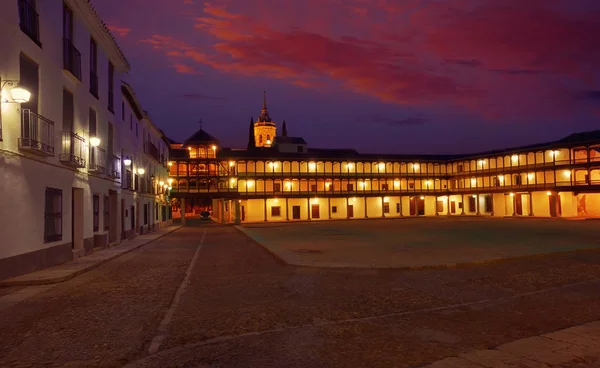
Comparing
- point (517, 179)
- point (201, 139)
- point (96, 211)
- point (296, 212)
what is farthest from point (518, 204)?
point (96, 211)

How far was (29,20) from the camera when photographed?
13.8 m

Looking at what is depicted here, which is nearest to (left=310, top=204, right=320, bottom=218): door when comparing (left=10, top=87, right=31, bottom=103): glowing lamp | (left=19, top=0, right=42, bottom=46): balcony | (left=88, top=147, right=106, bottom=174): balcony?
(left=88, top=147, right=106, bottom=174): balcony

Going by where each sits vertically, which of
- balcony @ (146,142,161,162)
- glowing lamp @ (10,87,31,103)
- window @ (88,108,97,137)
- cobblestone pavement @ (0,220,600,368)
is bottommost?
cobblestone pavement @ (0,220,600,368)

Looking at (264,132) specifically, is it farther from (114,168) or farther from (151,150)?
(114,168)

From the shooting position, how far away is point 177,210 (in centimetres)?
10188

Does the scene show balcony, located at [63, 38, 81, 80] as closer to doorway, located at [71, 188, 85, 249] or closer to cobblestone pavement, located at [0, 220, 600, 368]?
doorway, located at [71, 188, 85, 249]

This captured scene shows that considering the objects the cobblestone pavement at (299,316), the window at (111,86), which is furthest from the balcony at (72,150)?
the window at (111,86)

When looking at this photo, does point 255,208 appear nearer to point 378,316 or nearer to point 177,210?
point 177,210

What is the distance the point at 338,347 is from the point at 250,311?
2.69 meters

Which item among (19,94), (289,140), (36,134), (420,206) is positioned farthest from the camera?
(420,206)

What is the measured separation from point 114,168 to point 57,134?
8.20m

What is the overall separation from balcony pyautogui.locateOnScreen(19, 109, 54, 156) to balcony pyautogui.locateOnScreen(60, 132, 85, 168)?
107cm

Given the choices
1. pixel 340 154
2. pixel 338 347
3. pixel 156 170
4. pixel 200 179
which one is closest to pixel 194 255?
pixel 338 347

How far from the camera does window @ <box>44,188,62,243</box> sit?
14.7m
